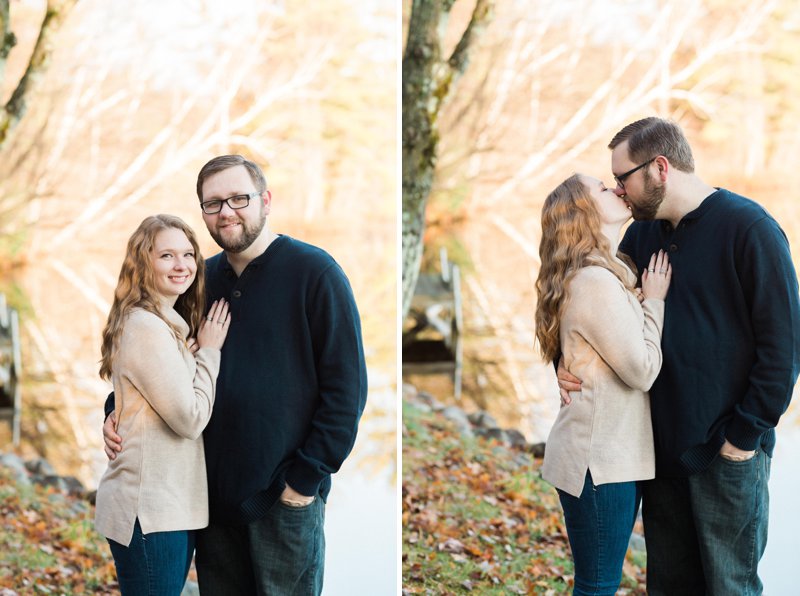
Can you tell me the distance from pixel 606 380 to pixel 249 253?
3.83 feet

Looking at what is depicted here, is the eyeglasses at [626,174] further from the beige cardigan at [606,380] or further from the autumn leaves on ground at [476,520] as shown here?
the autumn leaves on ground at [476,520]

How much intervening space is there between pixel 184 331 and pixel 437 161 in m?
2.98

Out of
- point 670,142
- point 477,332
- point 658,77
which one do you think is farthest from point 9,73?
point 670,142

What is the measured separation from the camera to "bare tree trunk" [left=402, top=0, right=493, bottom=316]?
5324 mm

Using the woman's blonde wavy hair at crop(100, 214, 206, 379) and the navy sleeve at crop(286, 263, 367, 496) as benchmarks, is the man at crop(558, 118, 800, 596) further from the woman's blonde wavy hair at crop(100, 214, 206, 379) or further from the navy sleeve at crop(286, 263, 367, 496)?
the woman's blonde wavy hair at crop(100, 214, 206, 379)

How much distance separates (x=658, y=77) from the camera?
5.16 metres

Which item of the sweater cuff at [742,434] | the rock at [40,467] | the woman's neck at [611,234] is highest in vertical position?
the woman's neck at [611,234]

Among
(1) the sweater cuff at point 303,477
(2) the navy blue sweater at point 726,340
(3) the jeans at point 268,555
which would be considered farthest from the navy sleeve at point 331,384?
(2) the navy blue sweater at point 726,340

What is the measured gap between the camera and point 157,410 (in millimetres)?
2547

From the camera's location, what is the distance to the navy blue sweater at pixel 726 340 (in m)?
2.58

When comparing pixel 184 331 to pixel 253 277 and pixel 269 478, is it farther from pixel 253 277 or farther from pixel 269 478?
pixel 269 478

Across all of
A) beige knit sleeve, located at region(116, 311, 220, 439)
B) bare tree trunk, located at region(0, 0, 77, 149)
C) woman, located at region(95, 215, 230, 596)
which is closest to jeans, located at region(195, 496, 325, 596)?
woman, located at region(95, 215, 230, 596)

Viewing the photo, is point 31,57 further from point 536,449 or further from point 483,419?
point 536,449

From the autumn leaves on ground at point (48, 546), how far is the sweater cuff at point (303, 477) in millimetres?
2974
